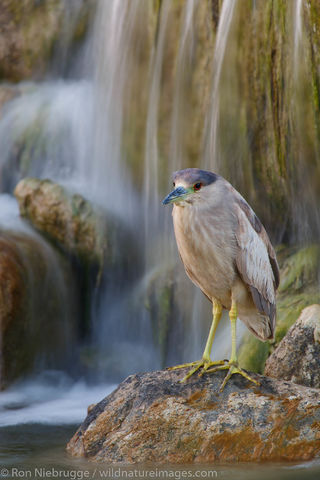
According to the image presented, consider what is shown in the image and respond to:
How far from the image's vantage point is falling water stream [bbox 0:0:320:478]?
25.4 feet

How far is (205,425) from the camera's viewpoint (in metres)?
4.11

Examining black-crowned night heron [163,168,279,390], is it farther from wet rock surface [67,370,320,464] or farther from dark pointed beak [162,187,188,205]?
wet rock surface [67,370,320,464]

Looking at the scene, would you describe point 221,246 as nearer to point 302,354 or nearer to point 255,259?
point 255,259

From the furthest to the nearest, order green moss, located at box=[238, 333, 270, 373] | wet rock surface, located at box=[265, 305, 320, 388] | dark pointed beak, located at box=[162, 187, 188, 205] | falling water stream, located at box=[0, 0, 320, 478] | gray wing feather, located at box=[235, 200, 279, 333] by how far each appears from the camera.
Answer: falling water stream, located at box=[0, 0, 320, 478], green moss, located at box=[238, 333, 270, 373], wet rock surface, located at box=[265, 305, 320, 388], gray wing feather, located at box=[235, 200, 279, 333], dark pointed beak, located at box=[162, 187, 188, 205]

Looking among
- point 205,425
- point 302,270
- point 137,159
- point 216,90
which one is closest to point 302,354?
point 205,425

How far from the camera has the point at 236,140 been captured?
801 centimetres

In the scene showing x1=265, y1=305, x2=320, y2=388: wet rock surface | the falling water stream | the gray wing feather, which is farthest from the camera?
the falling water stream

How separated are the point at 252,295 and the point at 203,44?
545 cm

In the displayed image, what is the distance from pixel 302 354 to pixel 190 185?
6.84 feet

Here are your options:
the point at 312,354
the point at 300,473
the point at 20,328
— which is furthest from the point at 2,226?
the point at 300,473

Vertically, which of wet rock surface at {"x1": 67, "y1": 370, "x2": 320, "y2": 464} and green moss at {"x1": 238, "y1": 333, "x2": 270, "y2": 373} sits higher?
wet rock surface at {"x1": 67, "y1": 370, "x2": 320, "y2": 464}

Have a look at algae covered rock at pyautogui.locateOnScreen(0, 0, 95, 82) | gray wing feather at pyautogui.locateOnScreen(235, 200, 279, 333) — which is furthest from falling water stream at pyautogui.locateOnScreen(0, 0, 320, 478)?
gray wing feather at pyautogui.locateOnScreen(235, 200, 279, 333)

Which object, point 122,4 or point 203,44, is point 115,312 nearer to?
point 203,44

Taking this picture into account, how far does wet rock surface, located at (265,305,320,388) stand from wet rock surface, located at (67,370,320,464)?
38.7 inches
